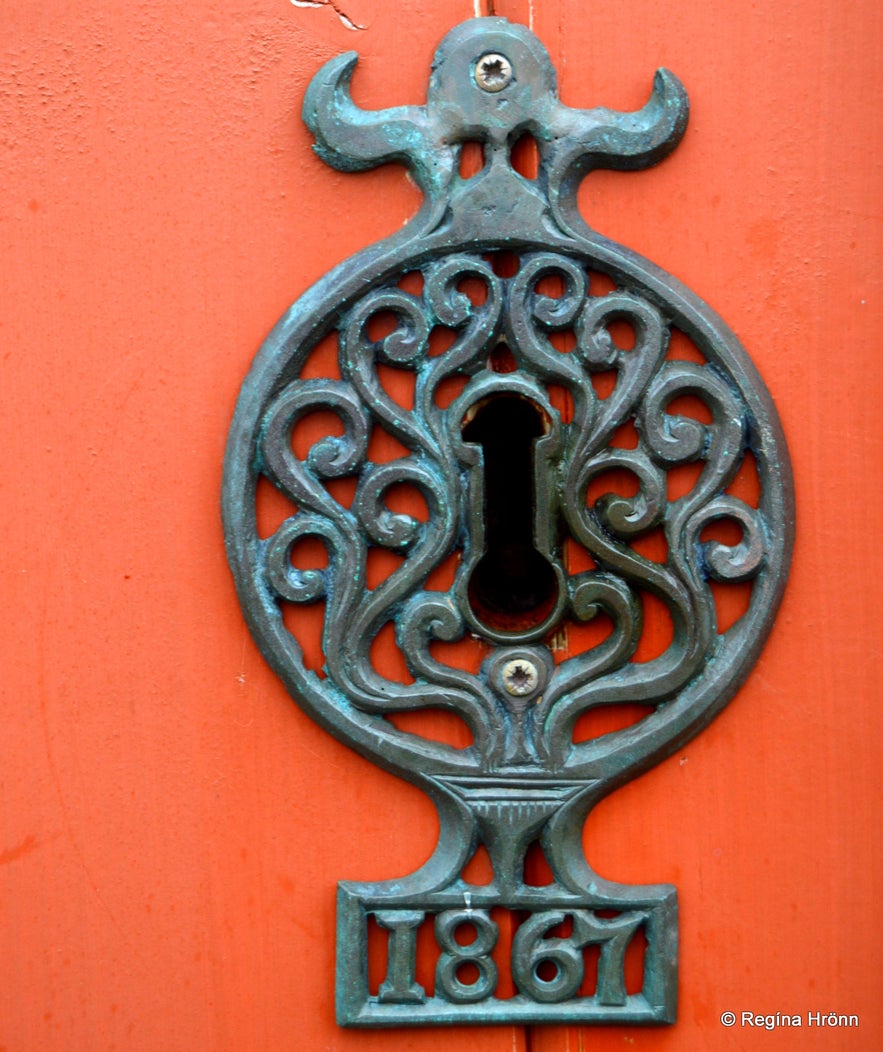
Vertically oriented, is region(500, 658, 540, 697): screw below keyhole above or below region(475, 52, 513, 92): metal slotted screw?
below

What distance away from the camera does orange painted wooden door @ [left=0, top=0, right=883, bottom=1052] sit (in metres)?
0.79

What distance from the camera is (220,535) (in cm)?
80

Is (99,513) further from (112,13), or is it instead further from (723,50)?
(723,50)

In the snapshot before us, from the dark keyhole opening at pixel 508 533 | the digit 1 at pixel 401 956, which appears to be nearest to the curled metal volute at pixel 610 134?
the dark keyhole opening at pixel 508 533

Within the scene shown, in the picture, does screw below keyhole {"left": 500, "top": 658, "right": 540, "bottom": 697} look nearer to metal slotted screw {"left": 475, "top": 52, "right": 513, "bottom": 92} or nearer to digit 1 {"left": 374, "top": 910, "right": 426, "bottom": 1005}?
digit 1 {"left": 374, "top": 910, "right": 426, "bottom": 1005}

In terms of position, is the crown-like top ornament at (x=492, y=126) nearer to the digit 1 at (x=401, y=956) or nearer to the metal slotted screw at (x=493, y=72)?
the metal slotted screw at (x=493, y=72)

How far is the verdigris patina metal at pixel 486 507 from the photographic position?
0.77 metres

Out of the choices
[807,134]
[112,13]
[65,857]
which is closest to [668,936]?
[65,857]

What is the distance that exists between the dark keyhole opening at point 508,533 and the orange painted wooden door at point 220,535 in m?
0.12

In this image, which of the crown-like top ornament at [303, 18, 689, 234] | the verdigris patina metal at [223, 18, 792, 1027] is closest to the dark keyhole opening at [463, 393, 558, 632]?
the verdigris patina metal at [223, 18, 792, 1027]

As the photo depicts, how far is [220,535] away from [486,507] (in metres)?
0.17

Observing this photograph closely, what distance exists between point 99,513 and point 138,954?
0.91 ft

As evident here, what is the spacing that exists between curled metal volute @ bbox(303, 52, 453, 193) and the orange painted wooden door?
0.02 m

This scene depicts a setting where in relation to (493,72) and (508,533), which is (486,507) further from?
(493,72)
